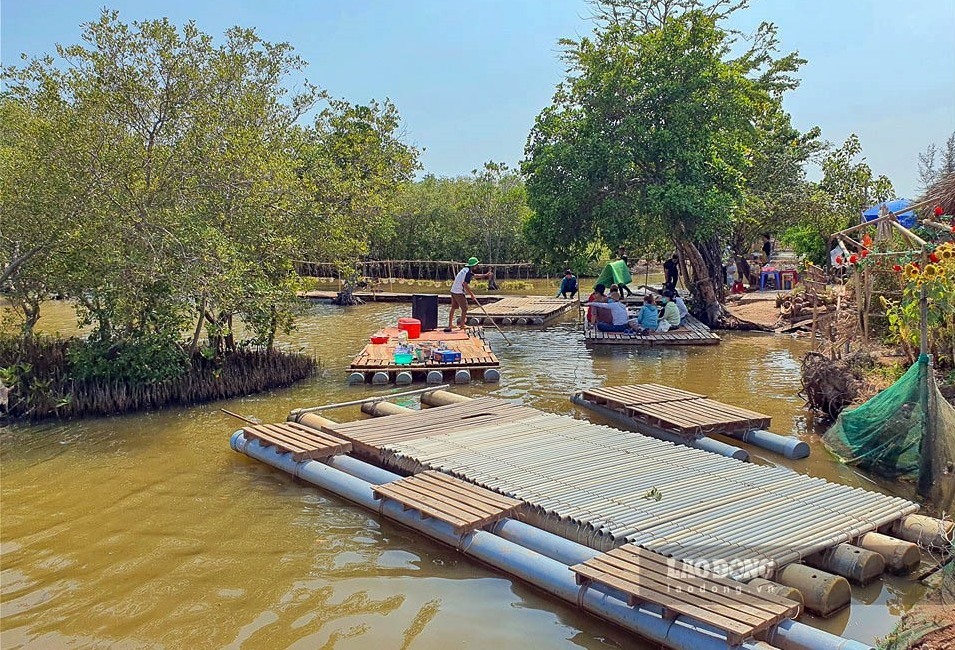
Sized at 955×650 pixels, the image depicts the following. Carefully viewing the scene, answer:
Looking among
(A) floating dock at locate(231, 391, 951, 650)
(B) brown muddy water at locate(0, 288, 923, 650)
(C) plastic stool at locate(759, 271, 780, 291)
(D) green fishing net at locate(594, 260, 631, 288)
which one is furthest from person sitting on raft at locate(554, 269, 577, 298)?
(A) floating dock at locate(231, 391, 951, 650)

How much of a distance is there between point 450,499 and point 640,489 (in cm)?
157

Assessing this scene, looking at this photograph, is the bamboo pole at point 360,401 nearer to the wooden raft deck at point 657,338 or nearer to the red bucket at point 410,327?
the red bucket at point 410,327

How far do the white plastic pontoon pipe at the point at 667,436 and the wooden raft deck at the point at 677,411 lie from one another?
0.18ft

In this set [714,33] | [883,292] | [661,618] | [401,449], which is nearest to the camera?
[661,618]

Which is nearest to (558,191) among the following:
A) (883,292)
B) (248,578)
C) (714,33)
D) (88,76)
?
(714,33)

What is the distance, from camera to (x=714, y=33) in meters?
16.5

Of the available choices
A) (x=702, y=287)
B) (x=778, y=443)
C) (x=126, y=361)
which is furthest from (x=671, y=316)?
(x=126, y=361)

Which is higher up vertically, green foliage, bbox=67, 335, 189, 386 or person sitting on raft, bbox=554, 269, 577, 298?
person sitting on raft, bbox=554, 269, 577, 298

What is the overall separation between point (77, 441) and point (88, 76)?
4.78m

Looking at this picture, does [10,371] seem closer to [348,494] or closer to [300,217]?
[300,217]

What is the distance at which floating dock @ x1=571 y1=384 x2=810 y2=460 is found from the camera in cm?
799

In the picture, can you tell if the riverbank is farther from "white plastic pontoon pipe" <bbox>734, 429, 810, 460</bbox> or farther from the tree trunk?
the tree trunk

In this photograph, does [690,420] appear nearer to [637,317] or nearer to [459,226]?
[637,317]

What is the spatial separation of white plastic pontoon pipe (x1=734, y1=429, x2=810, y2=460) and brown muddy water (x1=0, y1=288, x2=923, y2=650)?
118 millimetres
